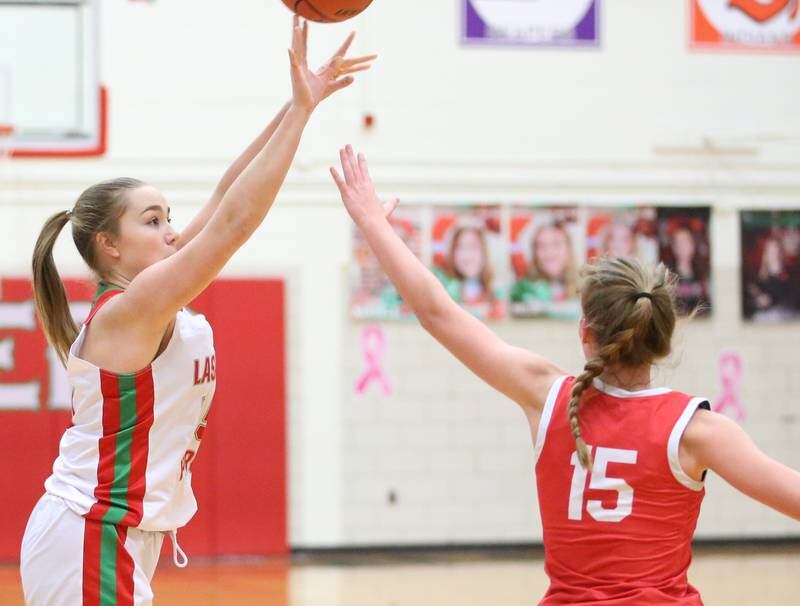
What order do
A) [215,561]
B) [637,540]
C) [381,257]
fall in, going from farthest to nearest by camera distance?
[215,561] → [381,257] → [637,540]

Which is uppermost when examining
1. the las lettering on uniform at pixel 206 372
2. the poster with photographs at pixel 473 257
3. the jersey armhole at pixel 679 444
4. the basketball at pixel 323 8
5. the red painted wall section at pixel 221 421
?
the basketball at pixel 323 8

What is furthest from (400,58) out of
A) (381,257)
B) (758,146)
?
(381,257)

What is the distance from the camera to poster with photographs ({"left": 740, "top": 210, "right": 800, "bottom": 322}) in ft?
28.9

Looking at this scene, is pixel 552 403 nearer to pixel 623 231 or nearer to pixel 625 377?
pixel 625 377

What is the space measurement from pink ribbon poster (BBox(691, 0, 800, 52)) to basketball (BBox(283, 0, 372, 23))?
246 inches

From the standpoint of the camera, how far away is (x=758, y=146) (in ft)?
→ 29.1

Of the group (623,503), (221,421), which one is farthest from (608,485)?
(221,421)

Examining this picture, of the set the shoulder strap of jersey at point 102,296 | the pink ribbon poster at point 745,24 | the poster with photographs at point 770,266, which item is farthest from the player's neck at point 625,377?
the pink ribbon poster at point 745,24

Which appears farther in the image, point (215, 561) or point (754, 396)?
point (754, 396)

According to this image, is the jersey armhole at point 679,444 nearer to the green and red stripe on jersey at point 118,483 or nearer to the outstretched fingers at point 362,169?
the outstretched fingers at point 362,169

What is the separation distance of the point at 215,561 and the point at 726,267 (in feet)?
14.5

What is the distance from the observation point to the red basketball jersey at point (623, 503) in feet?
6.59

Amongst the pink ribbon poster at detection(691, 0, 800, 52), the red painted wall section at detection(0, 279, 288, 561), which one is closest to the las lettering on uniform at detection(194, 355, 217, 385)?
the red painted wall section at detection(0, 279, 288, 561)

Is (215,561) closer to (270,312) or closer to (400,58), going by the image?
(270,312)
